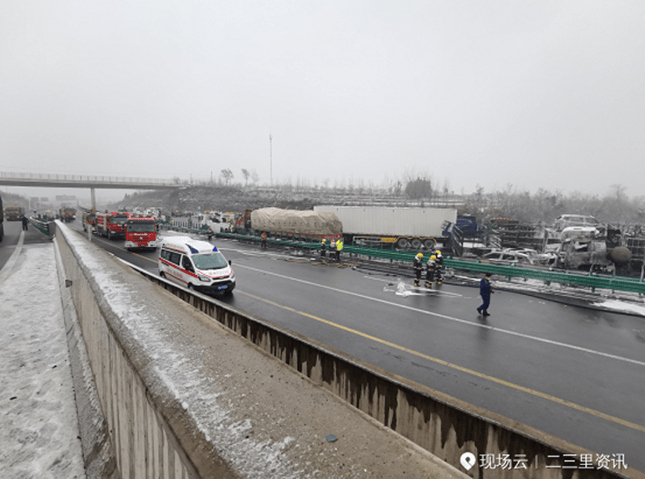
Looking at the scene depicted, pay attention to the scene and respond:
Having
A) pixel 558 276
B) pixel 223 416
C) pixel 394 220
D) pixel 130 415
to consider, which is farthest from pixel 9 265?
pixel 558 276

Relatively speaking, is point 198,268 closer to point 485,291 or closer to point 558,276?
point 485,291

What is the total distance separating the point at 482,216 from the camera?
5453cm

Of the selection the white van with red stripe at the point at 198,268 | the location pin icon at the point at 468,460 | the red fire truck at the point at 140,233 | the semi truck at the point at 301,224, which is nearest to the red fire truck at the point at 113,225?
the red fire truck at the point at 140,233

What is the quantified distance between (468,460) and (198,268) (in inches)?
409

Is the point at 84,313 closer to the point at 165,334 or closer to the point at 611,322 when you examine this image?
the point at 165,334

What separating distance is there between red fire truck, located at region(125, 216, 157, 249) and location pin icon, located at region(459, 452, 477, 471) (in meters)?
25.1

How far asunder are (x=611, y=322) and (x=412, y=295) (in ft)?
20.2

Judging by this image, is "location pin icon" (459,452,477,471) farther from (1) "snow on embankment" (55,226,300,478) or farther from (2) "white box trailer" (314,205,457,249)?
(2) "white box trailer" (314,205,457,249)

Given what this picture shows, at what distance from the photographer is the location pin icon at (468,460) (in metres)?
3.14

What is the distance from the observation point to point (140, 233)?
2341 centimetres

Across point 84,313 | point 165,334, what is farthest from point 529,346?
point 84,313

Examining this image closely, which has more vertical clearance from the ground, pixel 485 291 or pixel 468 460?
pixel 468 460

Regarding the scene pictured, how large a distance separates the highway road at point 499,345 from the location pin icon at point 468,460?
287 cm

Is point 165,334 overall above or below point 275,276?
above
